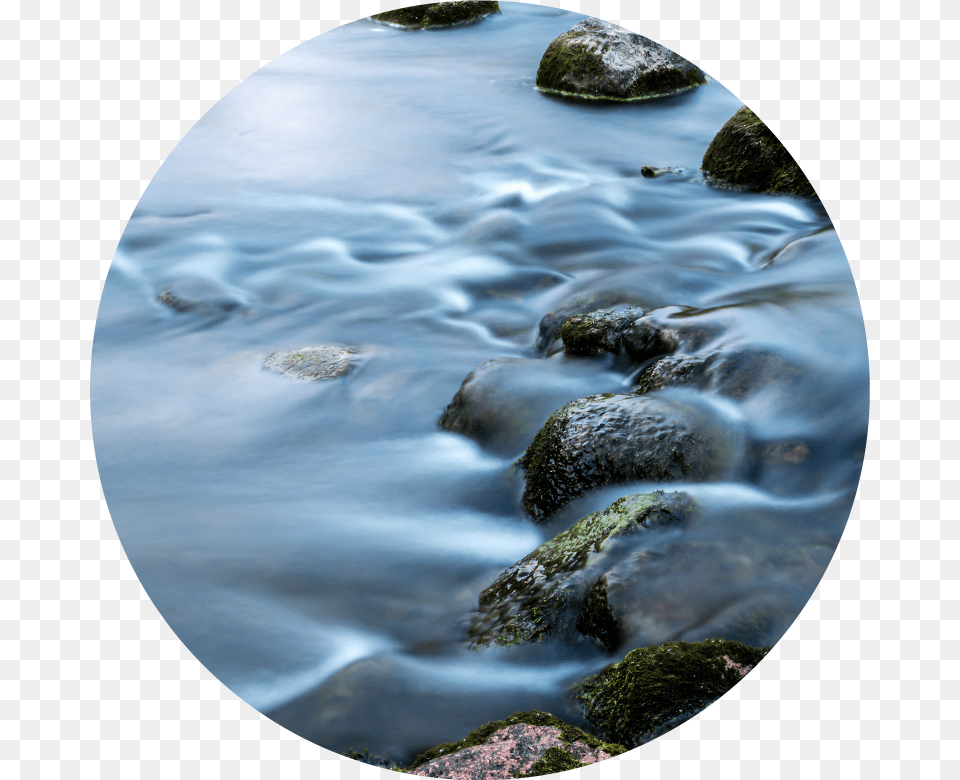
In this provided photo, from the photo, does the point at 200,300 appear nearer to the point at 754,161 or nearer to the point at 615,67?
the point at 754,161

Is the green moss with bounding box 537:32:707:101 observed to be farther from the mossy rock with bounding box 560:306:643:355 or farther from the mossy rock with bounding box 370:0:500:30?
the mossy rock with bounding box 560:306:643:355

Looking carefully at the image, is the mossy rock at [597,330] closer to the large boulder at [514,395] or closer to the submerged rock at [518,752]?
the large boulder at [514,395]

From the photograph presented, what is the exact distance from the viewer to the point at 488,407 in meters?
5.17

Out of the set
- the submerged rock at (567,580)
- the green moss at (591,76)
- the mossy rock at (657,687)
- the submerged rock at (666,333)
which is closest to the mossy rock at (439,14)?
the green moss at (591,76)

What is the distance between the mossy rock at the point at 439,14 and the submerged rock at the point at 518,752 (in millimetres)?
9767

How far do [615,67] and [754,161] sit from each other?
2.52 metres

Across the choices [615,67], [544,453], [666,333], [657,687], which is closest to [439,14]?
[615,67]

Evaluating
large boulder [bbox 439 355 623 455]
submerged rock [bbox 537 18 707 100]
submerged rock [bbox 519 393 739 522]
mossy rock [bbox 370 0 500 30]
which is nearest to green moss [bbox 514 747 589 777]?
submerged rock [bbox 519 393 739 522]

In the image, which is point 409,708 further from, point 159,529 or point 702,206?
point 702,206

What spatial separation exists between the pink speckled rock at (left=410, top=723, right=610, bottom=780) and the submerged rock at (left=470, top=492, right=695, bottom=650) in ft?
1.58

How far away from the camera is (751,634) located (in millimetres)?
3539

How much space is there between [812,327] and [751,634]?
8.21 feet

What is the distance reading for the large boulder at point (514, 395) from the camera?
502cm

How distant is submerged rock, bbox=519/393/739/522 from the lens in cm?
428
